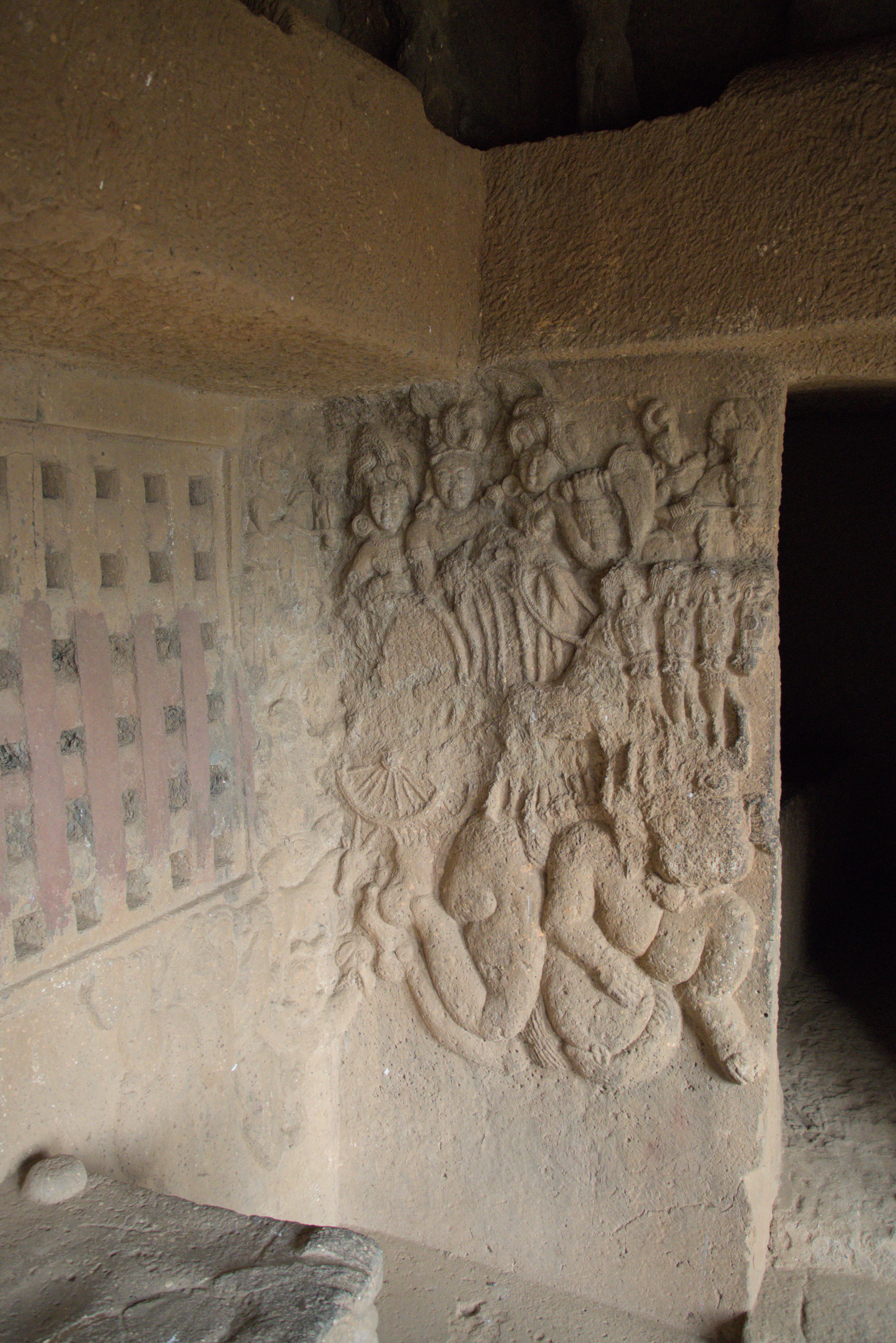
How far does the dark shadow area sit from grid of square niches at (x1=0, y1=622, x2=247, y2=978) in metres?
2.24

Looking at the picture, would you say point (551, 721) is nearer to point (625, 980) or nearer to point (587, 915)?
point (587, 915)

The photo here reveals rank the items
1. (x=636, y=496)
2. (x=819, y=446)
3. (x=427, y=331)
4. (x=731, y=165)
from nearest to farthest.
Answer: (x=731, y=165) < (x=427, y=331) < (x=636, y=496) < (x=819, y=446)

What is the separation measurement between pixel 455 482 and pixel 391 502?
0.61 feet

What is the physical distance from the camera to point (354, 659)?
8.52ft

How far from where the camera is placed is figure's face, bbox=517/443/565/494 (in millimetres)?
2236

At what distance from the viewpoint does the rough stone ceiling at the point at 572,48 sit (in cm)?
206

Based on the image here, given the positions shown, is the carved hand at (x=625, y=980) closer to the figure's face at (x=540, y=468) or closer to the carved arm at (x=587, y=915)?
the carved arm at (x=587, y=915)

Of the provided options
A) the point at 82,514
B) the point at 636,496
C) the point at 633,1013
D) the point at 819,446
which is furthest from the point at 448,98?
the point at 819,446

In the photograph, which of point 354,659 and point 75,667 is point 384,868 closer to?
point 354,659

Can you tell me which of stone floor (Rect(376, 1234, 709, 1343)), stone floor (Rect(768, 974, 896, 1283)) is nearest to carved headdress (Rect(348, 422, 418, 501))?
stone floor (Rect(376, 1234, 709, 1343))

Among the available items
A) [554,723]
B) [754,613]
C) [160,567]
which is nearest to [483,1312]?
[554,723]

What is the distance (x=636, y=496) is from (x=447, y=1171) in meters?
1.82

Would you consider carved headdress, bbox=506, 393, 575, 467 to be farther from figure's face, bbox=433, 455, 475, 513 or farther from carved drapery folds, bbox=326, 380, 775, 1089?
figure's face, bbox=433, 455, 475, 513

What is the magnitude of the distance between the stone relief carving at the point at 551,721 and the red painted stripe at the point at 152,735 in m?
0.52
